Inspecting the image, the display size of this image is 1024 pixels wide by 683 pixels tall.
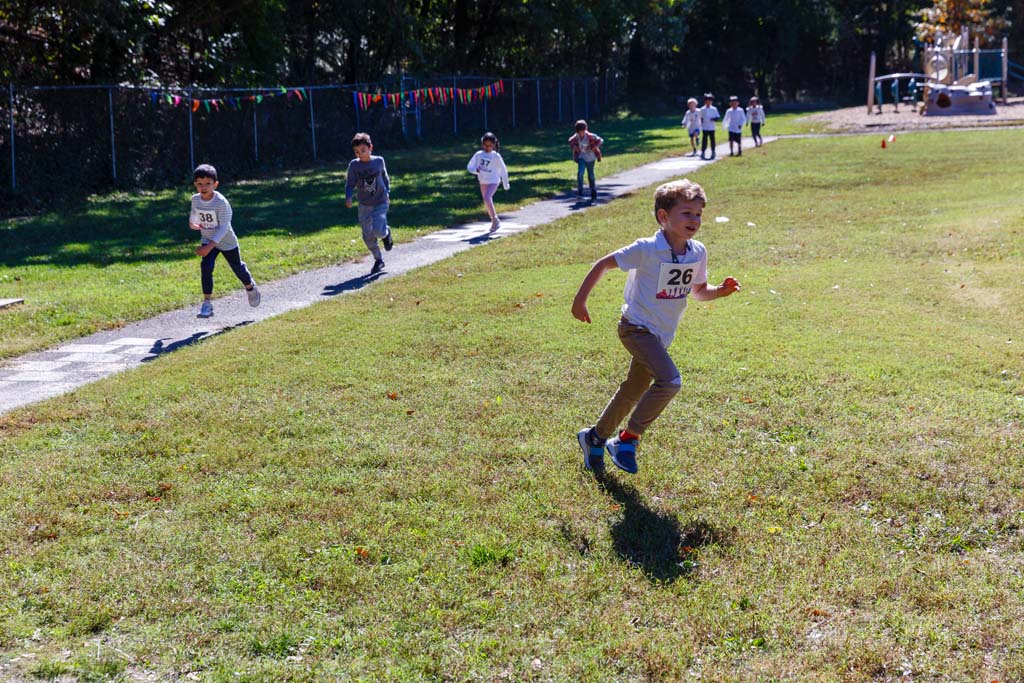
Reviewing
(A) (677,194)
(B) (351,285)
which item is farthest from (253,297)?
(A) (677,194)

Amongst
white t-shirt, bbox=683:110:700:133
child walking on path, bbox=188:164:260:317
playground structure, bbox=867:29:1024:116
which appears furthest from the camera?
playground structure, bbox=867:29:1024:116

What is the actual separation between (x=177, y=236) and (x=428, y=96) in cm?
2132

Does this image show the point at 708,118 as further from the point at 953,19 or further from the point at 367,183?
the point at 953,19

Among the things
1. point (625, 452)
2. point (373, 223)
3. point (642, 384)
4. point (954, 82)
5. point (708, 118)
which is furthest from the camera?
point (954, 82)

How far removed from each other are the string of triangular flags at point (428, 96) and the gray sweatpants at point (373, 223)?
1994 cm

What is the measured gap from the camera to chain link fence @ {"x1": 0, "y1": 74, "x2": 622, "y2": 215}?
20.8 meters

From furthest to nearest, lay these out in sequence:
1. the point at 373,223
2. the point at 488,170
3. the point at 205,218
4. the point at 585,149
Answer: the point at 585,149, the point at 488,170, the point at 373,223, the point at 205,218

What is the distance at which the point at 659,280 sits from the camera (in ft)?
18.6

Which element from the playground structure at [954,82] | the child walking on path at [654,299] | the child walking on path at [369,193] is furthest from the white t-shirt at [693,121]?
the child walking on path at [654,299]

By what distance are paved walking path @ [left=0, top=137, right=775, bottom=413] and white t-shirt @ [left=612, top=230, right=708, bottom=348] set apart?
4.49 metres

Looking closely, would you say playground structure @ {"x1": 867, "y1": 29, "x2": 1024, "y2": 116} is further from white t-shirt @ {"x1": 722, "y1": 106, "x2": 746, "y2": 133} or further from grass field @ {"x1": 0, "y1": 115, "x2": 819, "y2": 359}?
grass field @ {"x1": 0, "y1": 115, "x2": 819, "y2": 359}

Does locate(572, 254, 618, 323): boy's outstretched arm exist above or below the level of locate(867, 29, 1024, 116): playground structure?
below

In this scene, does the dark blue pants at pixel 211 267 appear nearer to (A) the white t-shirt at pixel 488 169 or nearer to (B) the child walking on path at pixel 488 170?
(B) the child walking on path at pixel 488 170

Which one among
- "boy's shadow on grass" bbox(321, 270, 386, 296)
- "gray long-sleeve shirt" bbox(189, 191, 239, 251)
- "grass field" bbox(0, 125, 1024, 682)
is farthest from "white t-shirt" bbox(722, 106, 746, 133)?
"gray long-sleeve shirt" bbox(189, 191, 239, 251)
